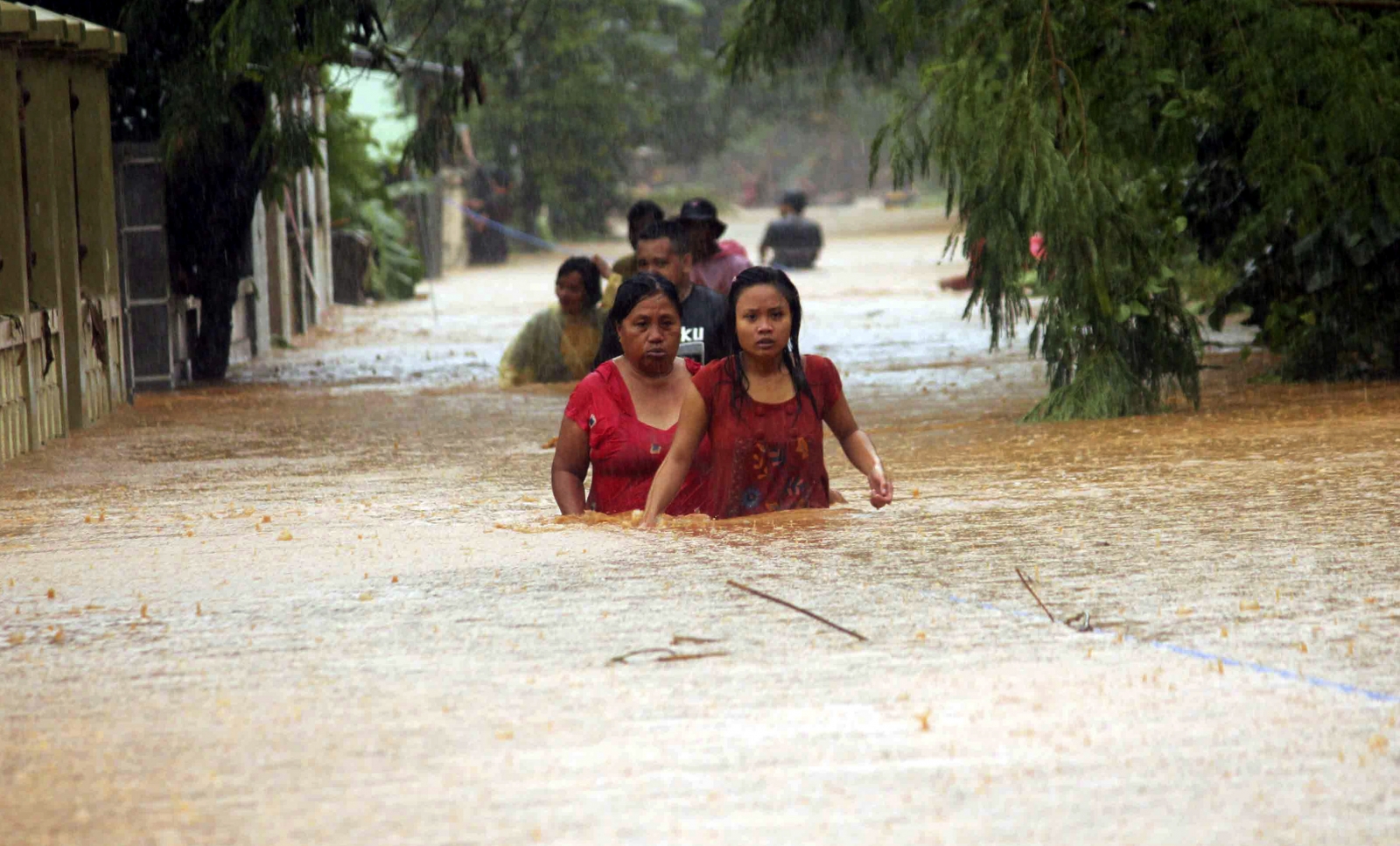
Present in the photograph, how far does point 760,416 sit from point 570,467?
860 millimetres

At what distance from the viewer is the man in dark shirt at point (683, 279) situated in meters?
8.40

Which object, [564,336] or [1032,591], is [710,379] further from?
[564,336]

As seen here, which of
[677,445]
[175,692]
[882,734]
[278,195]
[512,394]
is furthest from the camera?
[278,195]

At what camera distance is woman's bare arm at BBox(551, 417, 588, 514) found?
6.62 metres

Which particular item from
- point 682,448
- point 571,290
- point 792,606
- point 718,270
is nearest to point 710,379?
point 682,448

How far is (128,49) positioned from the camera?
1464 cm

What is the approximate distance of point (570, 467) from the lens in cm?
667

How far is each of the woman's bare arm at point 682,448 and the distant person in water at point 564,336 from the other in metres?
6.86

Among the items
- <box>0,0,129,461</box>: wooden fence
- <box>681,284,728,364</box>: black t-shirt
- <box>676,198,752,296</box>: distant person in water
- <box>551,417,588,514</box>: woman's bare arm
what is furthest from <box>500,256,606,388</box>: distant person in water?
<box>551,417,588,514</box>: woman's bare arm

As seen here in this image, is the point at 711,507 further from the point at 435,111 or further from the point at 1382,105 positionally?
the point at 435,111

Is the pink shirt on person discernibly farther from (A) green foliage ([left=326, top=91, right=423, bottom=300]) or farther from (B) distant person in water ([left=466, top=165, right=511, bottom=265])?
(B) distant person in water ([left=466, top=165, right=511, bottom=265])

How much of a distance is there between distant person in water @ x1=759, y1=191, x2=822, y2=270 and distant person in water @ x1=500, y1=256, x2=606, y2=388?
1816cm

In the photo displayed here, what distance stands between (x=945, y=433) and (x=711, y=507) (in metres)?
4.30

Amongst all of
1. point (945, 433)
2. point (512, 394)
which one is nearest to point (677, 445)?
point (945, 433)
